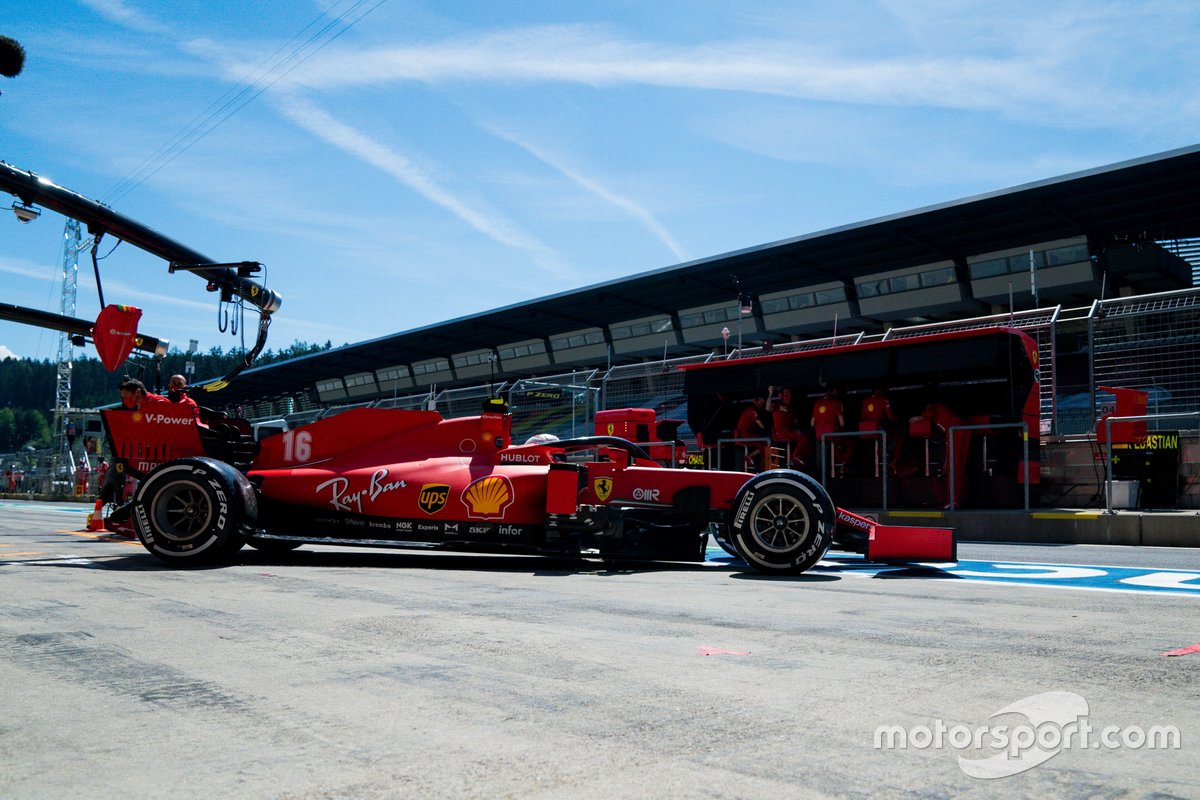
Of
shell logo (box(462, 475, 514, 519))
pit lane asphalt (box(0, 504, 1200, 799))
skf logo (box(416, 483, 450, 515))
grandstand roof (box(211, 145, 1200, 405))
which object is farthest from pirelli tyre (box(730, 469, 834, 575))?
grandstand roof (box(211, 145, 1200, 405))

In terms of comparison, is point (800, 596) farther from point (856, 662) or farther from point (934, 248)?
point (934, 248)

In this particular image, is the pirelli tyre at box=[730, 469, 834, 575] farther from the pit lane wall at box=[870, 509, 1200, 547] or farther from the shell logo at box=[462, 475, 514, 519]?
the pit lane wall at box=[870, 509, 1200, 547]

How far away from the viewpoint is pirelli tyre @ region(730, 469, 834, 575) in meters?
7.71

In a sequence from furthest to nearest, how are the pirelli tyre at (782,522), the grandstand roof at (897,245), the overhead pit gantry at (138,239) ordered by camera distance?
the grandstand roof at (897,245)
the overhead pit gantry at (138,239)
the pirelli tyre at (782,522)

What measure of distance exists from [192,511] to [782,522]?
5.41m

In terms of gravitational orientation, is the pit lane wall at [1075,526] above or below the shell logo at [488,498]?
below

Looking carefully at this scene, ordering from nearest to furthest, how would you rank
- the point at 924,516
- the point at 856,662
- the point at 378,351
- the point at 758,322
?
the point at 856,662 → the point at 924,516 → the point at 758,322 → the point at 378,351

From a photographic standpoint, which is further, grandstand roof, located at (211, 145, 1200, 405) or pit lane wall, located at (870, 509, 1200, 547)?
grandstand roof, located at (211, 145, 1200, 405)

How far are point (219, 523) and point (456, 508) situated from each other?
7.08ft

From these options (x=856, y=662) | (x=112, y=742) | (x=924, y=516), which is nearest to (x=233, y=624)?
(x=112, y=742)

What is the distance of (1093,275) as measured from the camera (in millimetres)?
20781

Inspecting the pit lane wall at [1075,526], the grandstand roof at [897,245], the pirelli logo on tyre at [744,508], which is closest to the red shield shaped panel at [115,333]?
the pirelli logo on tyre at [744,508]

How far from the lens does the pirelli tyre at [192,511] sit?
27.6 feet

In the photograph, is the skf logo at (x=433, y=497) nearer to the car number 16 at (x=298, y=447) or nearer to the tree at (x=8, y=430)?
the car number 16 at (x=298, y=447)
